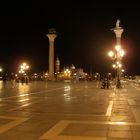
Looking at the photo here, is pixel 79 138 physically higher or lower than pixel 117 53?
lower

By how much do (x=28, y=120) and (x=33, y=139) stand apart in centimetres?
454

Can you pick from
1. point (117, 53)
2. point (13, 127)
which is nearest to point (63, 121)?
point (13, 127)

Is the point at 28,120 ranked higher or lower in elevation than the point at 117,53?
lower

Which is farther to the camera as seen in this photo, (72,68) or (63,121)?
(72,68)

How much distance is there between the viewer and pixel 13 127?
13.5 metres

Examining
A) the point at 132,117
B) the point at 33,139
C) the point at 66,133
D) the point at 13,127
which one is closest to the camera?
the point at 33,139

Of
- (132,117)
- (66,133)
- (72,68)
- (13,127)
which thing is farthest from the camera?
(72,68)

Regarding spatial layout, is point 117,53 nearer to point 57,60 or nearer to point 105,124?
point 105,124

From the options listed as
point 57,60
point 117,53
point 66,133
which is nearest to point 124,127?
point 66,133

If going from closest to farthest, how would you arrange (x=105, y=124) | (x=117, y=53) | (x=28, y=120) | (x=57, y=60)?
(x=105, y=124)
(x=28, y=120)
(x=117, y=53)
(x=57, y=60)

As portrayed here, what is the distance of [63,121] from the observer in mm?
15367

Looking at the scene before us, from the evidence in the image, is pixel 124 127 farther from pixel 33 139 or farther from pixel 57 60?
pixel 57 60

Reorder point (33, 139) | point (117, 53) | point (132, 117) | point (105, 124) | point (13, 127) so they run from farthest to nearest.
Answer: point (117, 53) → point (132, 117) → point (105, 124) → point (13, 127) → point (33, 139)

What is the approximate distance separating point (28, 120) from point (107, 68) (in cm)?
17608
